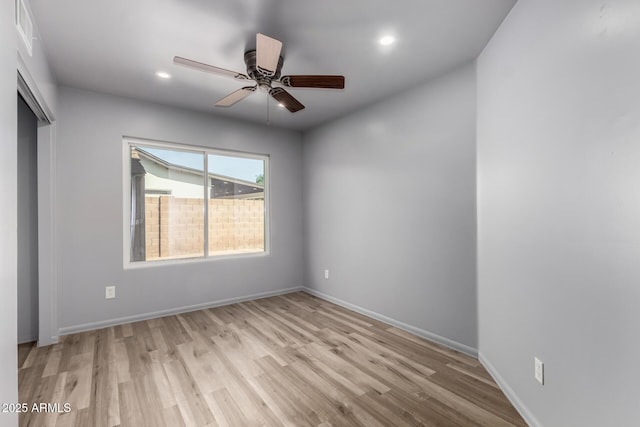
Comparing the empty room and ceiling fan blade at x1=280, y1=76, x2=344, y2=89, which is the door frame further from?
ceiling fan blade at x1=280, y1=76, x2=344, y2=89

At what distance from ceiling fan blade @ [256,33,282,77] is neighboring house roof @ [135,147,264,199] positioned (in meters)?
2.17

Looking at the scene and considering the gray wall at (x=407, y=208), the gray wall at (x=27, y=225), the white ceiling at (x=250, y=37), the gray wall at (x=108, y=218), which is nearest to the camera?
the white ceiling at (x=250, y=37)

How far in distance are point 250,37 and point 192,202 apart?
92.7 inches

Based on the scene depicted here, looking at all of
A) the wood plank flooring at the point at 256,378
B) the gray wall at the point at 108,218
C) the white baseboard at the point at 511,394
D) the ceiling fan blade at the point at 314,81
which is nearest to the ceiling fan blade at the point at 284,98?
the ceiling fan blade at the point at 314,81

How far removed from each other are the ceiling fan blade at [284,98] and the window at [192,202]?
1.75m

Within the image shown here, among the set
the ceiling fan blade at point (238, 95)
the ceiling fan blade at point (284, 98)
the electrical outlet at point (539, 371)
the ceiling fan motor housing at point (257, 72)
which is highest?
the ceiling fan motor housing at point (257, 72)

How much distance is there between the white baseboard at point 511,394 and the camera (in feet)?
5.32

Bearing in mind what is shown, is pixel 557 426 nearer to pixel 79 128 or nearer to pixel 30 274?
pixel 30 274

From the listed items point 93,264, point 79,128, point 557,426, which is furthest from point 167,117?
point 557,426

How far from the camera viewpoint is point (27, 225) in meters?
2.79

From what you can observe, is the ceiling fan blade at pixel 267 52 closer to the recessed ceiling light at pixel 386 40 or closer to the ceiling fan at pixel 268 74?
the ceiling fan at pixel 268 74

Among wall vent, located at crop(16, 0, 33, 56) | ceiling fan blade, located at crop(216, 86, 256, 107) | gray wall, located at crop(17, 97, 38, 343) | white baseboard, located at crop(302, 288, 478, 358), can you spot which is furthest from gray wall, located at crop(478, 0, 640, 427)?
gray wall, located at crop(17, 97, 38, 343)

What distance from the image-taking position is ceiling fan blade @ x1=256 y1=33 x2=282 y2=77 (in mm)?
1741

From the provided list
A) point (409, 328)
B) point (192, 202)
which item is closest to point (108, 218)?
A: point (192, 202)
